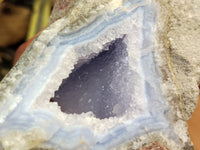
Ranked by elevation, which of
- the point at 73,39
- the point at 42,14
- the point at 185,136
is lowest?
the point at 185,136

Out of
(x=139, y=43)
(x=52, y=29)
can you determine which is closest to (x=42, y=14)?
(x=52, y=29)

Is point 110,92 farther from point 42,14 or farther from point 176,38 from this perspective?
point 42,14

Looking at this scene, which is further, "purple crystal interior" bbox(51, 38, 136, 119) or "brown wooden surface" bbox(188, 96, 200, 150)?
Answer: "brown wooden surface" bbox(188, 96, 200, 150)

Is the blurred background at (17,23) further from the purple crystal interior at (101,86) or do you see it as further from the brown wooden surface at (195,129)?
the brown wooden surface at (195,129)

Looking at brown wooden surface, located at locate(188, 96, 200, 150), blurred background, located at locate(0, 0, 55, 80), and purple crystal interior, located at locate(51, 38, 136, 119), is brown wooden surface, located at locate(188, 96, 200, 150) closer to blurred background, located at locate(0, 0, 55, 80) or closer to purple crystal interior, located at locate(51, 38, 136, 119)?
purple crystal interior, located at locate(51, 38, 136, 119)

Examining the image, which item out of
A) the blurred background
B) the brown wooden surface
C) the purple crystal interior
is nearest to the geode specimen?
the purple crystal interior

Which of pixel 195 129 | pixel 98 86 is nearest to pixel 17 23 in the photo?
pixel 98 86
